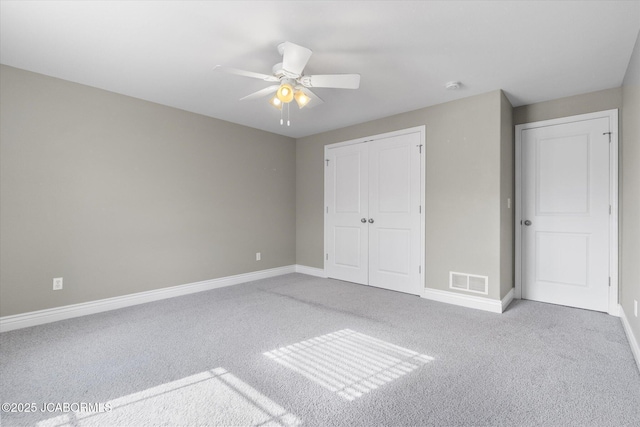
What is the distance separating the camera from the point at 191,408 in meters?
1.74

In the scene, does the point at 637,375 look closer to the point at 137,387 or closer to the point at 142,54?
the point at 137,387

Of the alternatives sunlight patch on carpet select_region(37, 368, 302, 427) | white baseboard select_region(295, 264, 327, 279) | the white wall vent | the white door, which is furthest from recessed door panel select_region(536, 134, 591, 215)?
sunlight patch on carpet select_region(37, 368, 302, 427)

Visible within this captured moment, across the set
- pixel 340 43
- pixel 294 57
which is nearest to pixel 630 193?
pixel 340 43

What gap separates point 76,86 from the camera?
3264 millimetres

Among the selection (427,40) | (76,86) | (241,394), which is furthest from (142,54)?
(241,394)

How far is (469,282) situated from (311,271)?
2550 mm

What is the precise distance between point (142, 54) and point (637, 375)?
430 cm

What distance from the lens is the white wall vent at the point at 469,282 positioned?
3527 millimetres

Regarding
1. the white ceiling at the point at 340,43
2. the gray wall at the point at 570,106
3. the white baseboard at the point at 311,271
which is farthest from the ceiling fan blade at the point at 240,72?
the white baseboard at the point at 311,271

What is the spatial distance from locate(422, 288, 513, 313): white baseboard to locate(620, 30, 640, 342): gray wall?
97cm

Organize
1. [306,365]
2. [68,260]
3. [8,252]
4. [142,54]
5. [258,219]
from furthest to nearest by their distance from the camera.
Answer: [258,219], [68,260], [8,252], [142,54], [306,365]

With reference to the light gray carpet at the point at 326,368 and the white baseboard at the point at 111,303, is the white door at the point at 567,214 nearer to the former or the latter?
the light gray carpet at the point at 326,368

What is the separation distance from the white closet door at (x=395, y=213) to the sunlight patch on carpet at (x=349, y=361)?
1700 millimetres

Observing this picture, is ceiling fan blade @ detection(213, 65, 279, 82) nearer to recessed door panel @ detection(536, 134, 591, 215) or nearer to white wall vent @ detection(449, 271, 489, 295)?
white wall vent @ detection(449, 271, 489, 295)
